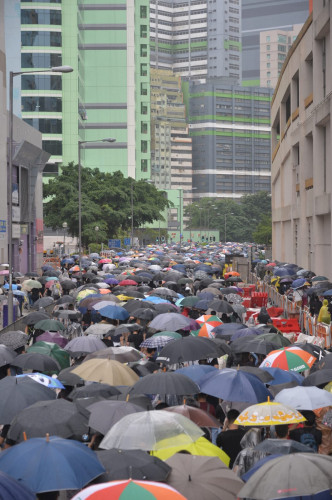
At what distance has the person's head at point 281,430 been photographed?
9820 mm

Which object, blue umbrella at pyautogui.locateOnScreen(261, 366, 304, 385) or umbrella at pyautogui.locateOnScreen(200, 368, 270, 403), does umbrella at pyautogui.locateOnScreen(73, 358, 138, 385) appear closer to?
umbrella at pyautogui.locateOnScreen(200, 368, 270, 403)

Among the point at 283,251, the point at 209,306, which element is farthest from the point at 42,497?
the point at 283,251

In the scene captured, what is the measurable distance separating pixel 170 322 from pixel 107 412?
911cm

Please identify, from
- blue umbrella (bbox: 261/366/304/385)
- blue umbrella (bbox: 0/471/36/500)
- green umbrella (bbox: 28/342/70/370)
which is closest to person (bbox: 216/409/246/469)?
blue umbrella (bbox: 261/366/304/385)

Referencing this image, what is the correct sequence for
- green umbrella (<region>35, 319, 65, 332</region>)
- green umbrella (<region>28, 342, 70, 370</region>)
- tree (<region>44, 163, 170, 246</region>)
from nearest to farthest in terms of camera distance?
1. green umbrella (<region>28, 342, 70, 370</region>)
2. green umbrella (<region>35, 319, 65, 332</region>)
3. tree (<region>44, 163, 170, 246</region>)

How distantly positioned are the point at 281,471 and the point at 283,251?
56218mm

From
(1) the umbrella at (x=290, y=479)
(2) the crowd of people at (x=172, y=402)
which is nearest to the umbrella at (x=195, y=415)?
(2) the crowd of people at (x=172, y=402)

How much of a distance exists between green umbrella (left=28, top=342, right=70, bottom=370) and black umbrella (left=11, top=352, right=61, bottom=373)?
0.79 meters

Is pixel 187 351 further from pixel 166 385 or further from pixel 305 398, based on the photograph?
pixel 305 398

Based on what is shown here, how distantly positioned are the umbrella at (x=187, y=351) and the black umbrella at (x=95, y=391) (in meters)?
2.93

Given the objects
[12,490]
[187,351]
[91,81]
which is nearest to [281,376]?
[187,351]

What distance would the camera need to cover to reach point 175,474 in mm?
7668

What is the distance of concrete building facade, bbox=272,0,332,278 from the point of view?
40781 mm

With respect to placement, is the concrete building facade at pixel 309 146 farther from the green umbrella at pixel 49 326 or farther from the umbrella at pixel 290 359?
the umbrella at pixel 290 359
